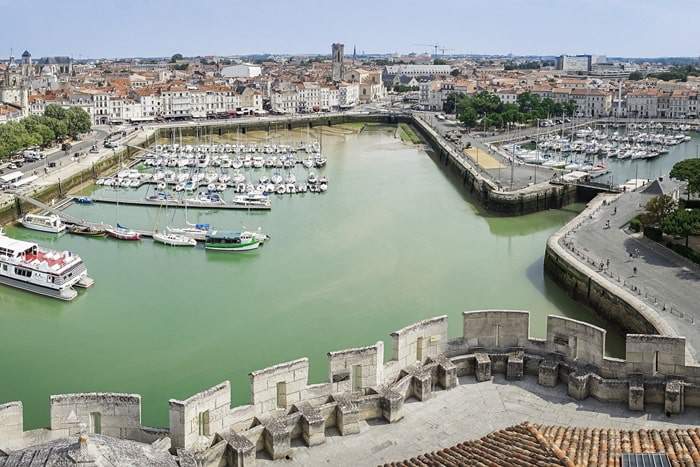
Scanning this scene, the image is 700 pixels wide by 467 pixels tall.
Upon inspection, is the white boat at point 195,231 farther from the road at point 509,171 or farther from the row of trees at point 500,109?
the row of trees at point 500,109

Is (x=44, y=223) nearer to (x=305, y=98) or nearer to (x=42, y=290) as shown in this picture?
(x=42, y=290)

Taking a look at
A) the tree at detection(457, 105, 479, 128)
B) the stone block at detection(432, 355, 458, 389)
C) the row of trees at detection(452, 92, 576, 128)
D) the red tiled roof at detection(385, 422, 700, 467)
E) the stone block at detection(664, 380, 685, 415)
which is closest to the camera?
the red tiled roof at detection(385, 422, 700, 467)

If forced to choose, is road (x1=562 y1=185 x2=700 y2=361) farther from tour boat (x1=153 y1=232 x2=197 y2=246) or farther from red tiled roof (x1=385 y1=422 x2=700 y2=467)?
tour boat (x1=153 y1=232 x2=197 y2=246)

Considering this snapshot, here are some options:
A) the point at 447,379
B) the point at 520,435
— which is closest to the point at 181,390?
the point at 447,379

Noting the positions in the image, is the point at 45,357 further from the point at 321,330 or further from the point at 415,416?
the point at 415,416

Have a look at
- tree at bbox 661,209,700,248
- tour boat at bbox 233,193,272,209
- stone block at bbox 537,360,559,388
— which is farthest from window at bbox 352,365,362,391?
tour boat at bbox 233,193,272,209

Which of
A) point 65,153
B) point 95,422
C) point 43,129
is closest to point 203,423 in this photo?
point 95,422

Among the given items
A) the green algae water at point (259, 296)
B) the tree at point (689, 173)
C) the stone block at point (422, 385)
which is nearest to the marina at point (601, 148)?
the tree at point (689, 173)
